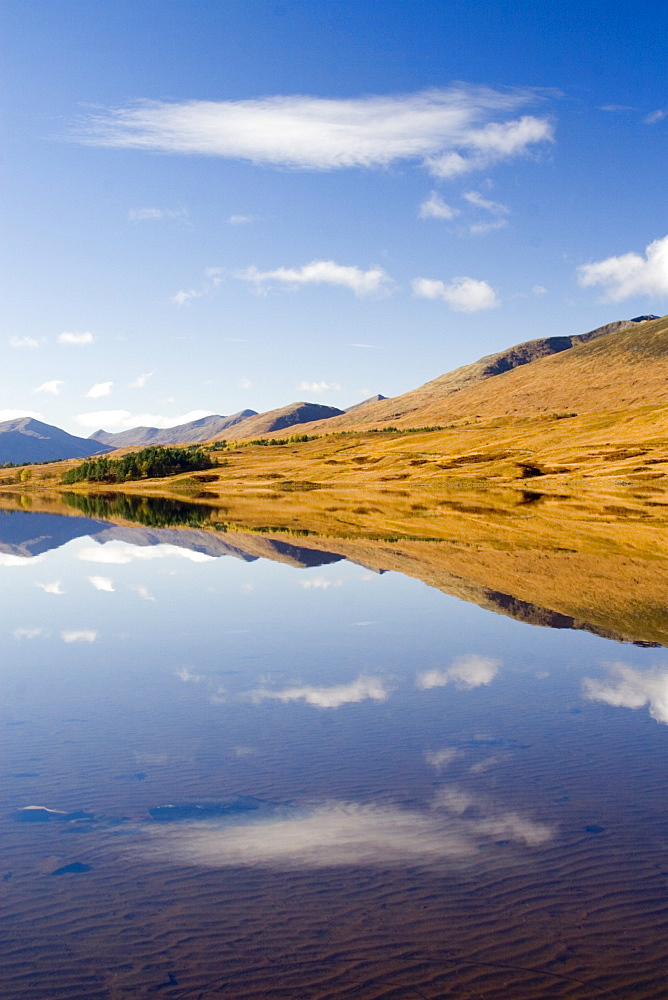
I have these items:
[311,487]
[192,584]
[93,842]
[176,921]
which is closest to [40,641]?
[192,584]

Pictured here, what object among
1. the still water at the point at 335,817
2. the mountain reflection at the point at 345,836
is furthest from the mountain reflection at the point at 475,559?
the mountain reflection at the point at 345,836

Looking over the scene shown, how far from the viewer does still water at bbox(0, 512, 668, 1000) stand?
1026cm

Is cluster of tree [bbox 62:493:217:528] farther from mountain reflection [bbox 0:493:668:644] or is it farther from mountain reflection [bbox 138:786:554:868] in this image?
mountain reflection [bbox 138:786:554:868]

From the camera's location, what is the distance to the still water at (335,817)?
10.3m

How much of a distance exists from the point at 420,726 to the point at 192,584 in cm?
Answer: 2618

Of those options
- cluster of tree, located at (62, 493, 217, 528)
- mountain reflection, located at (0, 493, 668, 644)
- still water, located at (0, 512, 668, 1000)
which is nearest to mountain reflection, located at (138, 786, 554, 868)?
still water, located at (0, 512, 668, 1000)

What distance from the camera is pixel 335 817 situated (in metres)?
14.3

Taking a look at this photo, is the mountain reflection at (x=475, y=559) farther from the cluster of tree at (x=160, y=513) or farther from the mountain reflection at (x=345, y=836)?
the mountain reflection at (x=345, y=836)

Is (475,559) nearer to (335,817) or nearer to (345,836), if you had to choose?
(335,817)

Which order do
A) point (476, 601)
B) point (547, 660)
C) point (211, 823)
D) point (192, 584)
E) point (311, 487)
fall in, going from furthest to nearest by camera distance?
point (311, 487), point (192, 584), point (476, 601), point (547, 660), point (211, 823)

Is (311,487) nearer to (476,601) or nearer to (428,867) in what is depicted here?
(476,601)

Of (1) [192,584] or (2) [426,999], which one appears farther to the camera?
(1) [192,584]

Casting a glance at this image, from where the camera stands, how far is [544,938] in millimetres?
10703

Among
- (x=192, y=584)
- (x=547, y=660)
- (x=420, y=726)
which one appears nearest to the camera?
(x=420, y=726)
